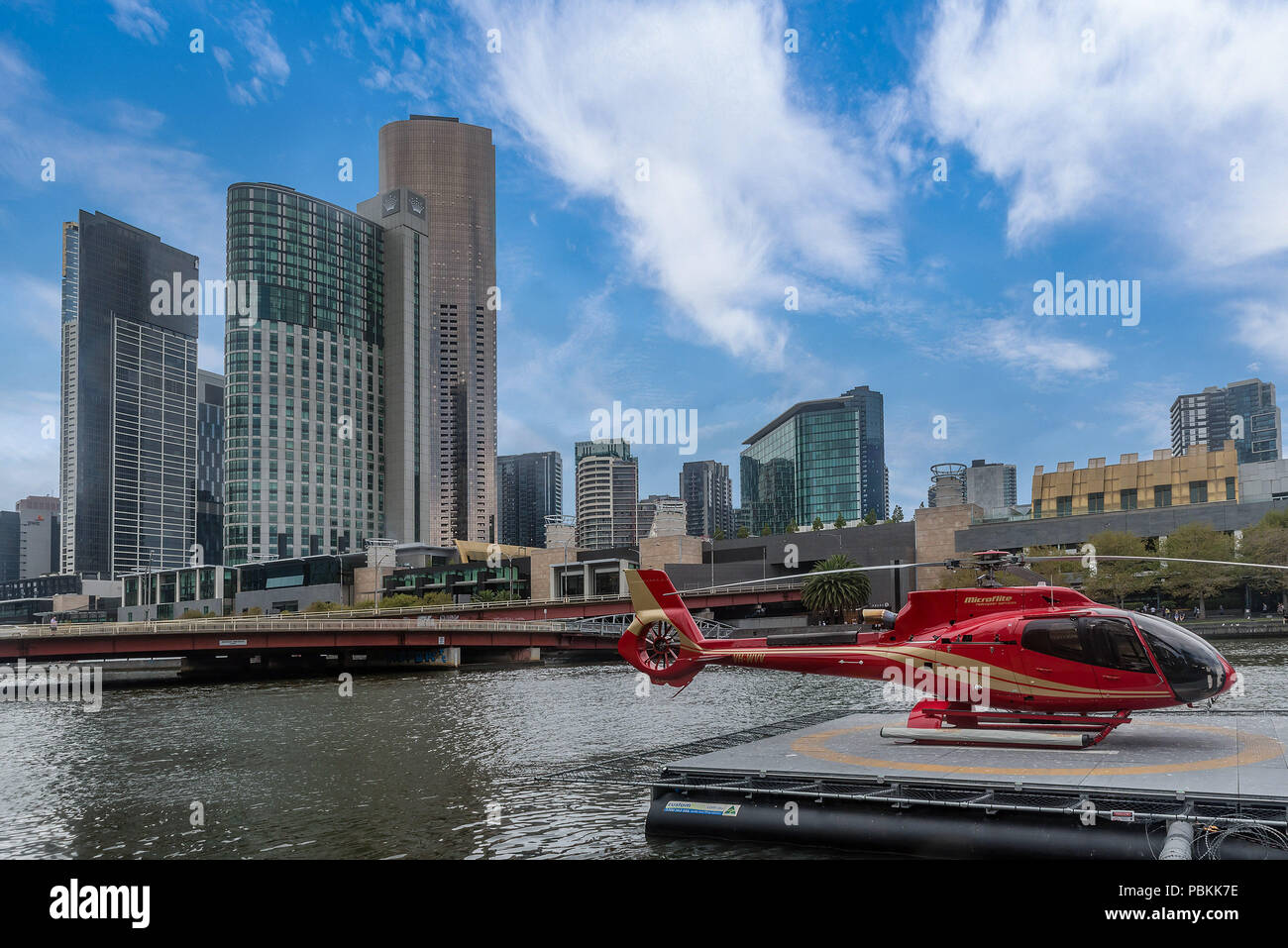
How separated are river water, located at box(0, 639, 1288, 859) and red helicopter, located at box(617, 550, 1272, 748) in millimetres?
7162

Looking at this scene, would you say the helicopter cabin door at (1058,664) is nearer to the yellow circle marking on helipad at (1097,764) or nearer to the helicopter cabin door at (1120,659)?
the helicopter cabin door at (1120,659)

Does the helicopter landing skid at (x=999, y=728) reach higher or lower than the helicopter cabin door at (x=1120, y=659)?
lower

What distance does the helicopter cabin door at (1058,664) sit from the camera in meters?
22.2

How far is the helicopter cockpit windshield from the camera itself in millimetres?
20891

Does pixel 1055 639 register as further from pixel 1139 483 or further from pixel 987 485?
pixel 987 485

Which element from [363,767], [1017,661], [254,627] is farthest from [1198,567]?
[254,627]

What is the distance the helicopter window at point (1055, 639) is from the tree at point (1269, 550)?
276 ft

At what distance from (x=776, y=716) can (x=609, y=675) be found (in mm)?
37014

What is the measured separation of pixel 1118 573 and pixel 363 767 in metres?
89.9

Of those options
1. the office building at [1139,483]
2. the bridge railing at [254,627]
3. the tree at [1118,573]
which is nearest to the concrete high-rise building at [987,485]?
the office building at [1139,483]

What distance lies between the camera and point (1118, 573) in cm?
9756
